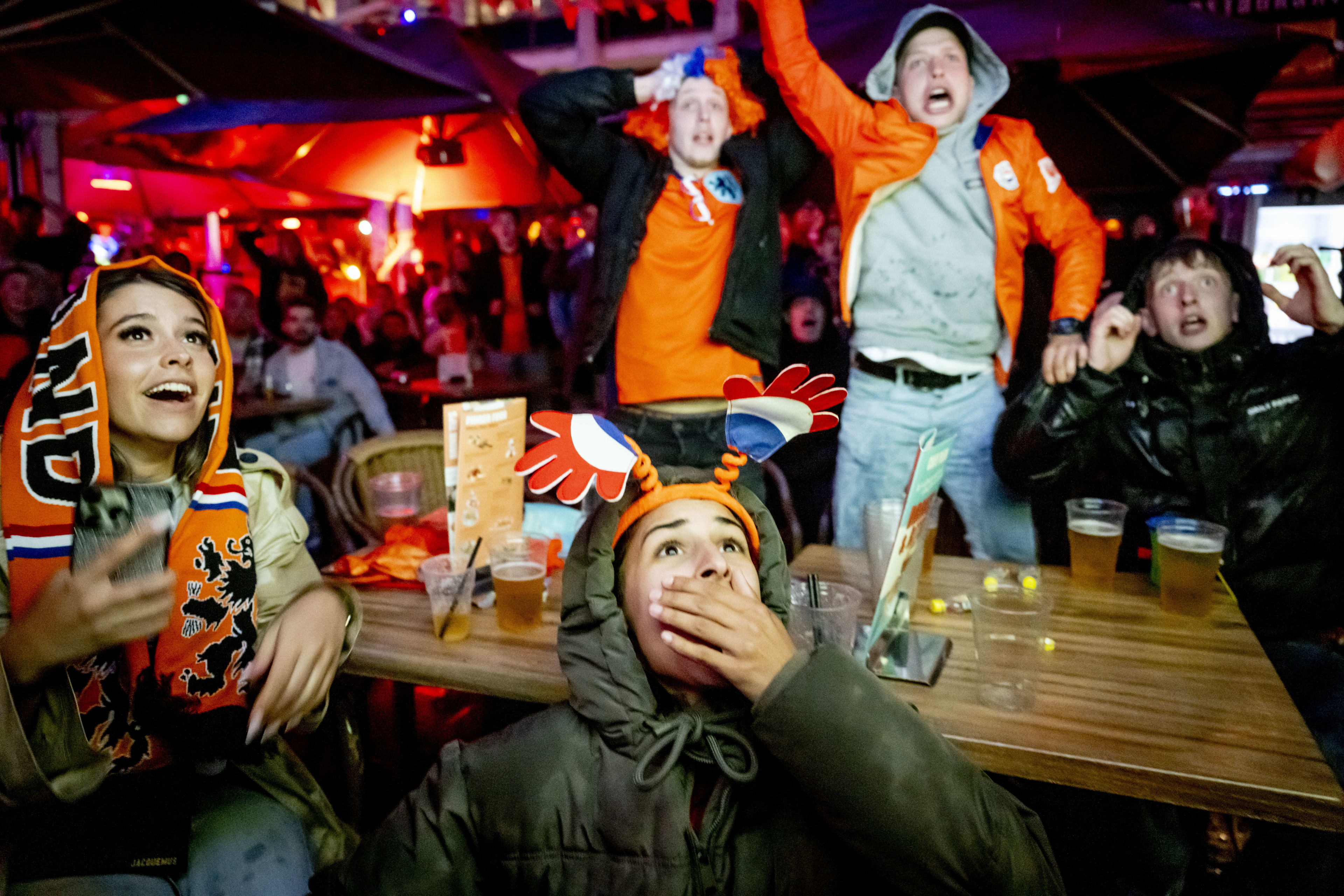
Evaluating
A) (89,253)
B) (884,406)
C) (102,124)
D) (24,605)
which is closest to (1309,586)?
(884,406)

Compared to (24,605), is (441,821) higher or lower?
lower

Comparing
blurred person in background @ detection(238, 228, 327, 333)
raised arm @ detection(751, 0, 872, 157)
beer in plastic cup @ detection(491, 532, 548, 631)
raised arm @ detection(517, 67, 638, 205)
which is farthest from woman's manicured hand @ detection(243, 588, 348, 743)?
blurred person in background @ detection(238, 228, 327, 333)

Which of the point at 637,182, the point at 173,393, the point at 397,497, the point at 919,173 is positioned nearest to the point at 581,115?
the point at 637,182

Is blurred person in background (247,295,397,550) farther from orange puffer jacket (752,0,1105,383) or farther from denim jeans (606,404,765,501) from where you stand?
orange puffer jacket (752,0,1105,383)

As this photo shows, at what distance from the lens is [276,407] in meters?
4.02

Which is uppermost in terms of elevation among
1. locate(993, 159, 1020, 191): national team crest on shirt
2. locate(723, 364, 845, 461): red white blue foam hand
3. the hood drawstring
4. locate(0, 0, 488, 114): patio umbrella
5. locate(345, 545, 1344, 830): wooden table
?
locate(0, 0, 488, 114): patio umbrella

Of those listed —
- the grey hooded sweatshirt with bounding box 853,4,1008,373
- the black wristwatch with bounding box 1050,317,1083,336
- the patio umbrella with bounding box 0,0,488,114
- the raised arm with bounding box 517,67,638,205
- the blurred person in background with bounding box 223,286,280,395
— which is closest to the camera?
the black wristwatch with bounding box 1050,317,1083,336

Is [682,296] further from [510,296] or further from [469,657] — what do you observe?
[510,296]

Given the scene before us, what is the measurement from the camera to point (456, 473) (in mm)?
1771

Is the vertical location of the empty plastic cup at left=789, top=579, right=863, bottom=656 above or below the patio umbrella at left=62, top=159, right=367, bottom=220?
below

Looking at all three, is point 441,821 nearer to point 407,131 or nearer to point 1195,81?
point 1195,81

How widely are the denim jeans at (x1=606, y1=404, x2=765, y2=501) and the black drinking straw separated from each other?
4.67 ft

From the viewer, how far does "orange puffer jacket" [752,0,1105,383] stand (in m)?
2.61

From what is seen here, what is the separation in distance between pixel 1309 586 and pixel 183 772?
100 inches
